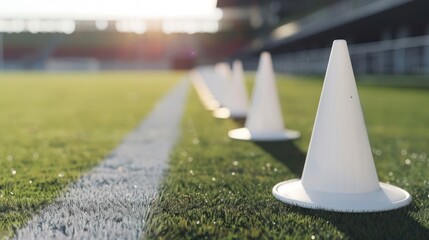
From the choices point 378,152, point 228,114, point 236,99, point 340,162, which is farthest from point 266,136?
point 236,99

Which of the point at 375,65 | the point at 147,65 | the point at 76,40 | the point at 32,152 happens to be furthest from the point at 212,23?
the point at 32,152

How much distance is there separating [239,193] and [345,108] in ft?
2.62

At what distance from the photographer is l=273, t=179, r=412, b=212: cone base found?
2928 mm

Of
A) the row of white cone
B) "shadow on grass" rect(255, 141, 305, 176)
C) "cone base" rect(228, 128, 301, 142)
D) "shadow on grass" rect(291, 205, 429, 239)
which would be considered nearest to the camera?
"shadow on grass" rect(291, 205, 429, 239)

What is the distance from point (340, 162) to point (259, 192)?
52cm

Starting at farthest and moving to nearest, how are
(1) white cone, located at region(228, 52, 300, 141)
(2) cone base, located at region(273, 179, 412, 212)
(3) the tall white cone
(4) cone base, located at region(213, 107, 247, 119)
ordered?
1. (3) the tall white cone
2. (4) cone base, located at region(213, 107, 247, 119)
3. (1) white cone, located at region(228, 52, 300, 141)
4. (2) cone base, located at region(273, 179, 412, 212)

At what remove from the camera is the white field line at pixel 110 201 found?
98.8 inches

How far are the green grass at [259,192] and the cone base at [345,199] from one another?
0.17 ft

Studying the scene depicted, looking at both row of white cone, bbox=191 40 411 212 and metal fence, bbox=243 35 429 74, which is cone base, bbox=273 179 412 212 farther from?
metal fence, bbox=243 35 429 74

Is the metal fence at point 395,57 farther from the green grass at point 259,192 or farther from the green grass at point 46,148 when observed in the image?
the green grass at point 259,192

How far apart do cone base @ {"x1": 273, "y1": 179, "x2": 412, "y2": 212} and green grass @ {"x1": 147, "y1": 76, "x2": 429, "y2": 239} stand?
5 cm

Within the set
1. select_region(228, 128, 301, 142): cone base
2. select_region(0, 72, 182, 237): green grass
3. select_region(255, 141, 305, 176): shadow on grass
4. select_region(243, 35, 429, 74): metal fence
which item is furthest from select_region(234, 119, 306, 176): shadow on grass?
select_region(243, 35, 429, 74): metal fence

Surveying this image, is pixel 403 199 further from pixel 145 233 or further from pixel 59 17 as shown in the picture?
pixel 59 17

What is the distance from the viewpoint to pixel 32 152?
502cm
